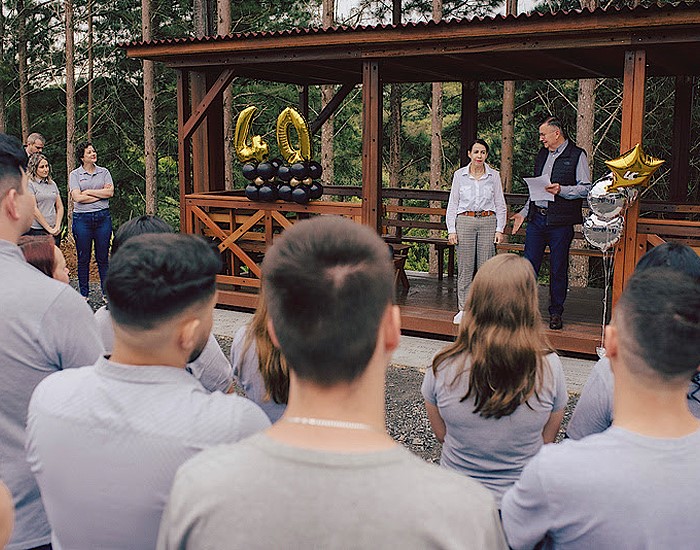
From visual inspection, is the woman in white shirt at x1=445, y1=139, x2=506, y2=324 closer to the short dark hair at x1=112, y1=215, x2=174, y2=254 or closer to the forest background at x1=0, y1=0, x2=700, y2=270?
the short dark hair at x1=112, y1=215, x2=174, y2=254

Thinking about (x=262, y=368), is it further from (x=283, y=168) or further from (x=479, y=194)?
(x=283, y=168)

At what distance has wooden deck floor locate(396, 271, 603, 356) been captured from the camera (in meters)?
7.63

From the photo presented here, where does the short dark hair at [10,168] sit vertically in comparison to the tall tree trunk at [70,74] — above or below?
below

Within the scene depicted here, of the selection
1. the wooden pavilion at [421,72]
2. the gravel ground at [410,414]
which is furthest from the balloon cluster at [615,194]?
the gravel ground at [410,414]

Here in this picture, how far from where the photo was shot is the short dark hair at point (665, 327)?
176cm

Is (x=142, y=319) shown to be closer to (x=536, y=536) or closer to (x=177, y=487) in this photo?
(x=177, y=487)

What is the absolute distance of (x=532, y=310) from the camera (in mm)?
2869

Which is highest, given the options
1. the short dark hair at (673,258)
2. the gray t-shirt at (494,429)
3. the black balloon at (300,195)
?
the short dark hair at (673,258)

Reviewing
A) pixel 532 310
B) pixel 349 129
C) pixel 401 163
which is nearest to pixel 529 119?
pixel 401 163

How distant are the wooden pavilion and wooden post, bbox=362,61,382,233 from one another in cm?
1

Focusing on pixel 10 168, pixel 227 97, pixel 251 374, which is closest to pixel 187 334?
pixel 10 168

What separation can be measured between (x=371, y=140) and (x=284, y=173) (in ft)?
4.36

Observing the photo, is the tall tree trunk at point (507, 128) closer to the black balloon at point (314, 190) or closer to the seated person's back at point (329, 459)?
the black balloon at point (314, 190)

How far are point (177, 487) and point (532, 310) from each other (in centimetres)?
179
